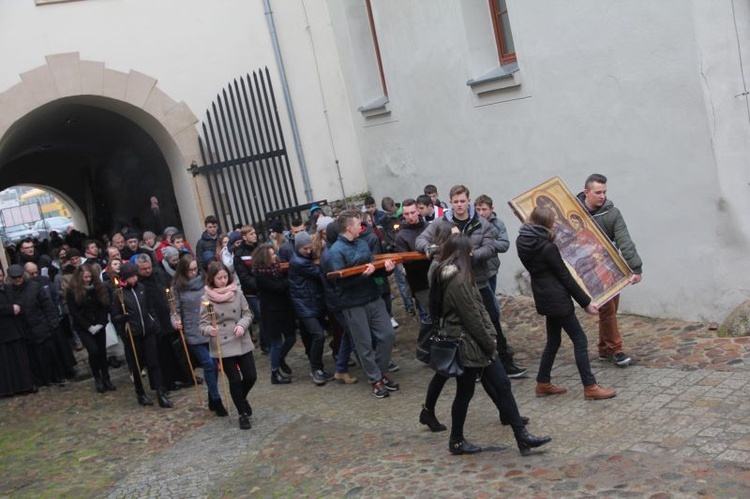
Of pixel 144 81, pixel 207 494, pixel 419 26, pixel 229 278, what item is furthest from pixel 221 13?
pixel 207 494

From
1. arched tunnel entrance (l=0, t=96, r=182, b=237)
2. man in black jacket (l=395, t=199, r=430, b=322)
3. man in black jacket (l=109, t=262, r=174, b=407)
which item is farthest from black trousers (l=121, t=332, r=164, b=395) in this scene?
arched tunnel entrance (l=0, t=96, r=182, b=237)

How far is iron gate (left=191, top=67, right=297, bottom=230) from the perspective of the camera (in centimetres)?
1541

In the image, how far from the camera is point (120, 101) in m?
15.0

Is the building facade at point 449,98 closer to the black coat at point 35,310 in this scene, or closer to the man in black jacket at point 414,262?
the man in black jacket at point 414,262

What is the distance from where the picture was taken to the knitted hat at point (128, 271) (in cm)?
1039

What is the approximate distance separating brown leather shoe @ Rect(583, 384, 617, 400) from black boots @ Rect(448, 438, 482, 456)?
3.96ft

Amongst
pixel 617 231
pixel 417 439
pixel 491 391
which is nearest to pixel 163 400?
pixel 417 439

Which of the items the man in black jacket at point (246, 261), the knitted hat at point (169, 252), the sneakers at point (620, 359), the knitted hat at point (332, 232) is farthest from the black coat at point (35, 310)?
the sneakers at point (620, 359)

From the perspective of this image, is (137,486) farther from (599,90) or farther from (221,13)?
(221,13)

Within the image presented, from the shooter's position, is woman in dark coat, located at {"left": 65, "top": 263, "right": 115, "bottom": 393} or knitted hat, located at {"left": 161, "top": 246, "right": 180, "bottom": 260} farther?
knitted hat, located at {"left": 161, "top": 246, "right": 180, "bottom": 260}

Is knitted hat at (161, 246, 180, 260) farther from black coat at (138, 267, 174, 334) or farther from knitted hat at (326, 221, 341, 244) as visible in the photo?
knitted hat at (326, 221, 341, 244)

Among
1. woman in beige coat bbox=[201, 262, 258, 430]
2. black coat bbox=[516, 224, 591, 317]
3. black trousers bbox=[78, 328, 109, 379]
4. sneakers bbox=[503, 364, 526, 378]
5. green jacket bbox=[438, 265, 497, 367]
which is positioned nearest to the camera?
green jacket bbox=[438, 265, 497, 367]

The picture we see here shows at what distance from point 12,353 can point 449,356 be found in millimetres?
7165

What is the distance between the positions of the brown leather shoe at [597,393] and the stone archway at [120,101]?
8879 millimetres
